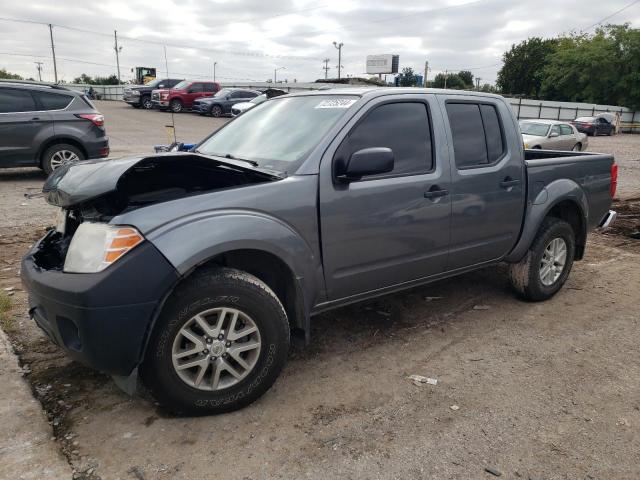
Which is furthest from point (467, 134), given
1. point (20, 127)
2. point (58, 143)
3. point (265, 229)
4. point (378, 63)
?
point (378, 63)

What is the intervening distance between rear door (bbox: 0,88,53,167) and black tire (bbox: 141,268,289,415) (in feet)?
26.9

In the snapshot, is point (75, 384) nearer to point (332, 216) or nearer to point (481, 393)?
point (332, 216)

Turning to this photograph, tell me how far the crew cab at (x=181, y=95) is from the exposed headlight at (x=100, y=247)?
28.0 meters

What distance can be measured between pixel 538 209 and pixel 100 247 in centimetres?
353

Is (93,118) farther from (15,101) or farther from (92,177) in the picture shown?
(92,177)

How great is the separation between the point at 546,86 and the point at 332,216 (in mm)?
62419

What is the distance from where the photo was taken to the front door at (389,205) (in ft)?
10.3

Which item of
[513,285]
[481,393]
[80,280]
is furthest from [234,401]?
[513,285]

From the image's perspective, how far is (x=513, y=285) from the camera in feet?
15.4

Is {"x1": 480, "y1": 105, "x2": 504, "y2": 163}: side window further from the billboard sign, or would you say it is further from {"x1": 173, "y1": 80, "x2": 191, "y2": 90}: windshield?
the billboard sign

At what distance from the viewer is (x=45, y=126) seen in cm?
930

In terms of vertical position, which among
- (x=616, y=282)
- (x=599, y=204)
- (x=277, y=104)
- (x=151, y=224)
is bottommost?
(x=616, y=282)

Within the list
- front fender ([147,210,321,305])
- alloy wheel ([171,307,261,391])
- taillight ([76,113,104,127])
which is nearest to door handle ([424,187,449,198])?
front fender ([147,210,321,305])

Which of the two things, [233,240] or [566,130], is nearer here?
[233,240]
